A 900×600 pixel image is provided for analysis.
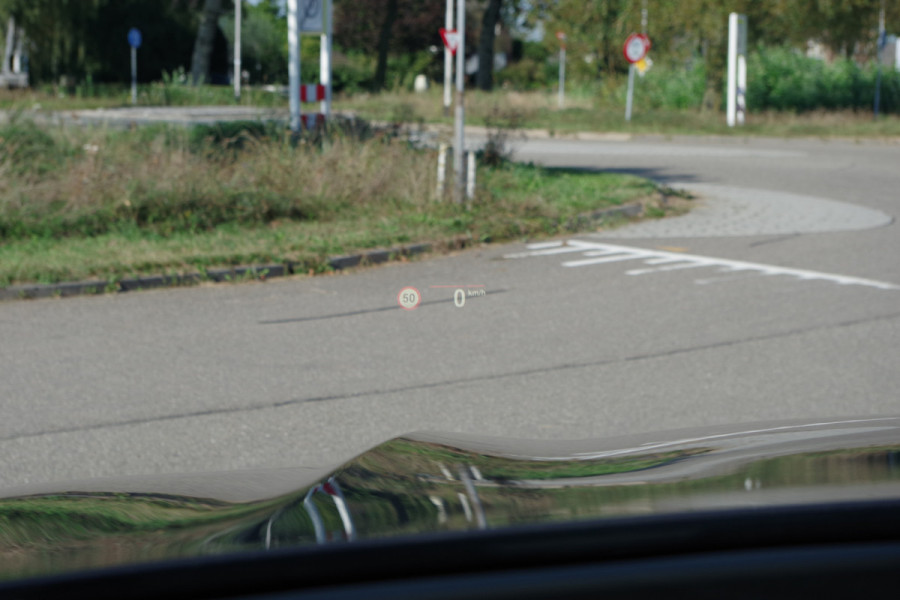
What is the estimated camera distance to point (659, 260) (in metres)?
9.84

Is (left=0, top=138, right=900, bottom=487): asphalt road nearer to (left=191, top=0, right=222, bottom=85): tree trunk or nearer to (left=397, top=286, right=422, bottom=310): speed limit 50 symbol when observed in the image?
(left=397, top=286, right=422, bottom=310): speed limit 50 symbol

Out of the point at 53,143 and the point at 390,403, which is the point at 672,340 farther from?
the point at 53,143

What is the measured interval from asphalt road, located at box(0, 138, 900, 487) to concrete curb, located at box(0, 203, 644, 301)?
9.0 inches

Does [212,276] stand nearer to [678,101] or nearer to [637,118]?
[637,118]

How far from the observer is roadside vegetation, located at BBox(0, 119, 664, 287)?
9.48 m

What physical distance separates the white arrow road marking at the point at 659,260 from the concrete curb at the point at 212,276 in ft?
3.23

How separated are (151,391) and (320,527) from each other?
4394 millimetres

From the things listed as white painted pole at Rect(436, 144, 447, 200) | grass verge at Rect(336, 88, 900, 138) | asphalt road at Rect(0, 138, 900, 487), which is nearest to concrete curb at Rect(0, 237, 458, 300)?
asphalt road at Rect(0, 138, 900, 487)

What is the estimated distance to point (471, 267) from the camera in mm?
9617

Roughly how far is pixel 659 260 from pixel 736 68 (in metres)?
22.8

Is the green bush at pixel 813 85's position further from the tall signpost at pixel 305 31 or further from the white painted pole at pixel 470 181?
the white painted pole at pixel 470 181

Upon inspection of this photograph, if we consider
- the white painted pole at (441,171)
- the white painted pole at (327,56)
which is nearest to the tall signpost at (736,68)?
the white painted pole at (327,56)

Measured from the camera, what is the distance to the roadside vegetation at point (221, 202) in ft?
31.1

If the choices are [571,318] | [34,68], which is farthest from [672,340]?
[34,68]
